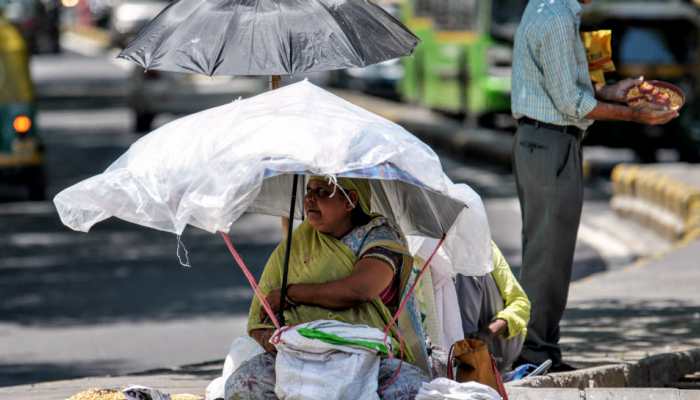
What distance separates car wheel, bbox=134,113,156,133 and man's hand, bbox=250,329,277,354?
1987 centimetres

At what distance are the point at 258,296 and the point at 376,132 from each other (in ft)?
2.42

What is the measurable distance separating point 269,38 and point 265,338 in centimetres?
135

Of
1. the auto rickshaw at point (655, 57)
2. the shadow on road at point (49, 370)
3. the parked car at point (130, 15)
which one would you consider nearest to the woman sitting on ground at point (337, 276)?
the shadow on road at point (49, 370)

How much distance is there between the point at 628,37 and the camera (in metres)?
21.1

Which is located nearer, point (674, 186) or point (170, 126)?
point (170, 126)

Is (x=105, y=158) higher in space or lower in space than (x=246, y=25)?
lower

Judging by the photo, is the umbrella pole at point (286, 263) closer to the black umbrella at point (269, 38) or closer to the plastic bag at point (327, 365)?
the plastic bag at point (327, 365)

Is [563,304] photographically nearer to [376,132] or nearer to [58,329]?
[376,132]

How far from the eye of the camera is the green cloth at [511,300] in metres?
7.11

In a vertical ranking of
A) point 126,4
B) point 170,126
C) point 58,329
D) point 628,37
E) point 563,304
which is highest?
point 170,126

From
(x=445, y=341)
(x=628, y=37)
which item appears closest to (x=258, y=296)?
(x=445, y=341)

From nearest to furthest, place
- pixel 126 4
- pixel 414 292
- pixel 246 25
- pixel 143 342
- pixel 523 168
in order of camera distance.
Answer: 1. pixel 414 292
2. pixel 246 25
3. pixel 523 168
4. pixel 143 342
5. pixel 126 4

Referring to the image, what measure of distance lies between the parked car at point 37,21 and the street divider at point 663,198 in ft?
116

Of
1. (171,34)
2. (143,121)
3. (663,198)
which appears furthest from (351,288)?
(143,121)
